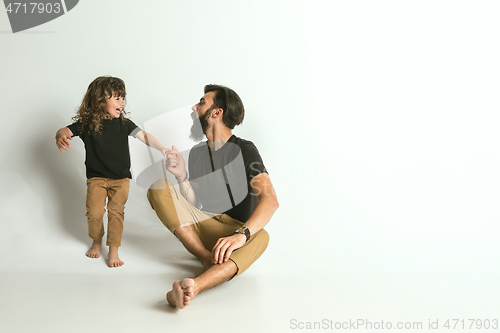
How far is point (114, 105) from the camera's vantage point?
6.48 feet

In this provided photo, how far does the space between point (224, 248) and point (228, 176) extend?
1.71ft

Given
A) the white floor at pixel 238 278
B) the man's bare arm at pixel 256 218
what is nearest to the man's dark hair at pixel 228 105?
the man's bare arm at pixel 256 218

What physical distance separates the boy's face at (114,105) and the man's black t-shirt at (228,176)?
1.52ft

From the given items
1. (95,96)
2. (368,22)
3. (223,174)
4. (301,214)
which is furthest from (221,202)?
(368,22)

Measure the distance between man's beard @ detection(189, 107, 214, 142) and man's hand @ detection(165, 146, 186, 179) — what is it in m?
0.20

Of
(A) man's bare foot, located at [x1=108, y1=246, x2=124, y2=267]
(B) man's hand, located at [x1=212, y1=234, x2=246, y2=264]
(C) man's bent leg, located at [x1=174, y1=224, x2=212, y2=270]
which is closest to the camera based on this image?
(B) man's hand, located at [x1=212, y1=234, x2=246, y2=264]

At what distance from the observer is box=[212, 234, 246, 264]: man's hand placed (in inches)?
57.9

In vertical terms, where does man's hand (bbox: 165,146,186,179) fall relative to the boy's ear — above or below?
below

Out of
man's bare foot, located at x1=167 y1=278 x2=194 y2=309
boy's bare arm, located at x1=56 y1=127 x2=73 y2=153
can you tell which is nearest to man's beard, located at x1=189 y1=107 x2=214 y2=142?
boy's bare arm, located at x1=56 y1=127 x2=73 y2=153

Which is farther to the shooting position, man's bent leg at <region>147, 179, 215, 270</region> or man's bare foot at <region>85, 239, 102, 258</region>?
man's bare foot at <region>85, 239, 102, 258</region>

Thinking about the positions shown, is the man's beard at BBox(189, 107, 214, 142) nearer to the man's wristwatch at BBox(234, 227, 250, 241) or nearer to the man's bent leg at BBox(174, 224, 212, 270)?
the man's bent leg at BBox(174, 224, 212, 270)

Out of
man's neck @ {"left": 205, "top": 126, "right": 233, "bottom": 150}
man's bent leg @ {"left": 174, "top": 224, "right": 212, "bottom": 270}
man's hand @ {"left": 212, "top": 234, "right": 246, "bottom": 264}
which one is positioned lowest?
man's bent leg @ {"left": 174, "top": 224, "right": 212, "bottom": 270}

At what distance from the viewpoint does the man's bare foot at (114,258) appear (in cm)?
189
